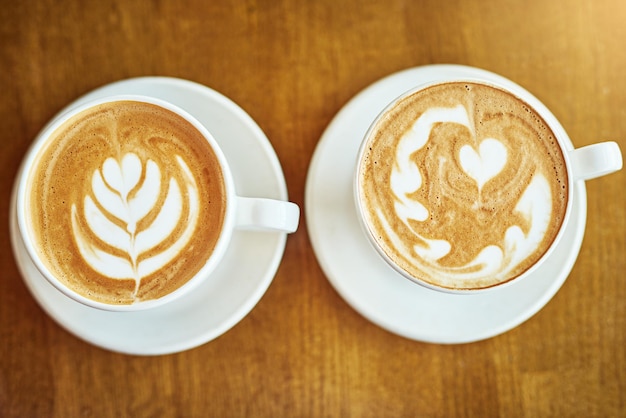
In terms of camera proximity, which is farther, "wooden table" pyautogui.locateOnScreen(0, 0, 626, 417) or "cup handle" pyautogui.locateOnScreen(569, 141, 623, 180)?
"wooden table" pyautogui.locateOnScreen(0, 0, 626, 417)

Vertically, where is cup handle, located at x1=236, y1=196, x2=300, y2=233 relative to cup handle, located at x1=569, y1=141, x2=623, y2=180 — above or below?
below

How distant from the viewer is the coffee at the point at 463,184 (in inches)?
33.7

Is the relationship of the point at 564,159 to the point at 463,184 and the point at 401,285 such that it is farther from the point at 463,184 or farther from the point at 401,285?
the point at 401,285

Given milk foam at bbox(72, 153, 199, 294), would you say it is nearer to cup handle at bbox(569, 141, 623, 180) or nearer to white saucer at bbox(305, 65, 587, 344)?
white saucer at bbox(305, 65, 587, 344)

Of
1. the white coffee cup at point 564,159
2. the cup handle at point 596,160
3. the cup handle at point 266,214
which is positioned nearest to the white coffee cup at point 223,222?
the cup handle at point 266,214

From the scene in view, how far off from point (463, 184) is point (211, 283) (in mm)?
416

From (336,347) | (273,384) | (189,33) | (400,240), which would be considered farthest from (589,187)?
(189,33)

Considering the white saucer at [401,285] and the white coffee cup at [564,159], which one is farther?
the white saucer at [401,285]

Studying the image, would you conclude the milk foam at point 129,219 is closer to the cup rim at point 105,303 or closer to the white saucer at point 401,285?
the cup rim at point 105,303

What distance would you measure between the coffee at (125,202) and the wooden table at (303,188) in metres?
0.17

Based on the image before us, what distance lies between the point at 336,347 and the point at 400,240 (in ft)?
0.84

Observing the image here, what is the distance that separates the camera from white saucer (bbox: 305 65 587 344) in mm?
936

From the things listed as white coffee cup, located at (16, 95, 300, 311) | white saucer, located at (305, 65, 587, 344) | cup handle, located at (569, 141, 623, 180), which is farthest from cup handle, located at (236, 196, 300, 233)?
cup handle, located at (569, 141, 623, 180)

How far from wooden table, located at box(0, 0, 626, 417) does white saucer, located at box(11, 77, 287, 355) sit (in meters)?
0.08
